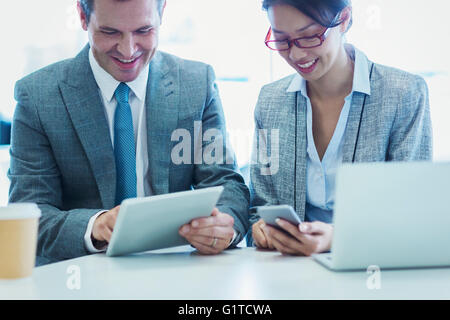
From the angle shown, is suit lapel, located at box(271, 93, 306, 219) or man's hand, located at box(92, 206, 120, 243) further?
suit lapel, located at box(271, 93, 306, 219)

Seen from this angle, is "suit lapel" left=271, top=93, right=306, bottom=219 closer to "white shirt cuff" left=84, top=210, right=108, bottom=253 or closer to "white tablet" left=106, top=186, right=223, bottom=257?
"white tablet" left=106, top=186, right=223, bottom=257

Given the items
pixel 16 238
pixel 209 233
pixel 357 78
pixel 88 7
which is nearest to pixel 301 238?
pixel 209 233

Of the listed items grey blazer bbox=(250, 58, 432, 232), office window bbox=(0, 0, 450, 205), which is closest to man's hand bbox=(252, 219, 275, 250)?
grey blazer bbox=(250, 58, 432, 232)

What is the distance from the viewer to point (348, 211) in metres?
0.81

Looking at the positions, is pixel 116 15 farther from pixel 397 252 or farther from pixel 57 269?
pixel 397 252

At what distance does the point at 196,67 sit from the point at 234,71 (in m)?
1.30

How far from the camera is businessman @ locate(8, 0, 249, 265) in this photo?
4.70 feet

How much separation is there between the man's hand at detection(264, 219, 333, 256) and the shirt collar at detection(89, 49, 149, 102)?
667 millimetres

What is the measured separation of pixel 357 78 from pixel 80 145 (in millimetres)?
831

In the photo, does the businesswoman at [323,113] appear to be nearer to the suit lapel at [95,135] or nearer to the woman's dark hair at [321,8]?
the woman's dark hair at [321,8]

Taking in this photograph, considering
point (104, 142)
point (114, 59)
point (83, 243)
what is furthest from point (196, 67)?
point (83, 243)

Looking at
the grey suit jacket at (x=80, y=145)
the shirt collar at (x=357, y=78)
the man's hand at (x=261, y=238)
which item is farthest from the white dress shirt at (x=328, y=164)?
the man's hand at (x=261, y=238)

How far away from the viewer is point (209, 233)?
1.10 meters

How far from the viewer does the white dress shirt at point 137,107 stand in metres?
1.52
